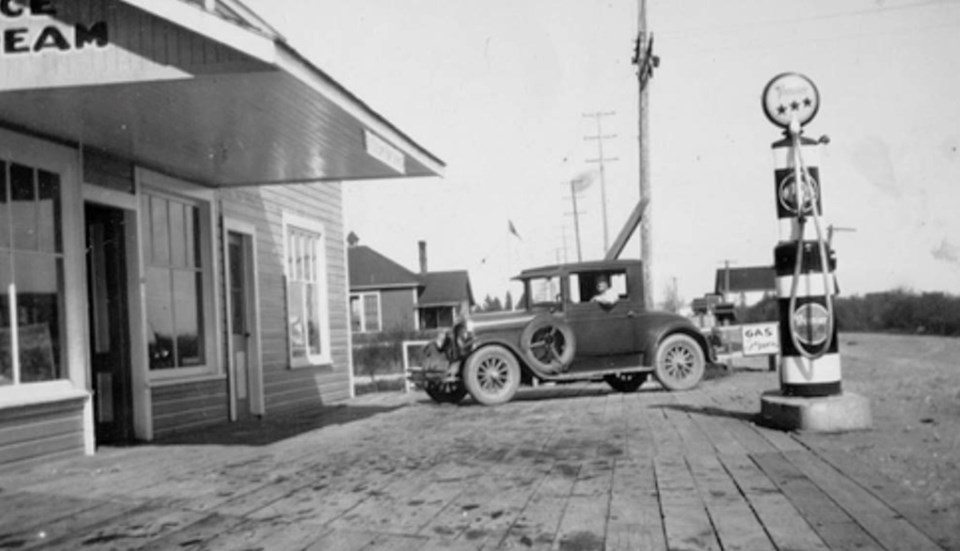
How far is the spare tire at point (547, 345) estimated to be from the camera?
11867mm

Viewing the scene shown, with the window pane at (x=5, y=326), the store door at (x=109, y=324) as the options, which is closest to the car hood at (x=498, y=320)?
the store door at (x=109, y=324)

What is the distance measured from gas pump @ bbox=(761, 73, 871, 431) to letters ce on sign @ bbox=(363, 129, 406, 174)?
346cm

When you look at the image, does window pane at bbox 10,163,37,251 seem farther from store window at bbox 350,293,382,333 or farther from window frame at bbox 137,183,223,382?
store window at bbox 350,293,382,333

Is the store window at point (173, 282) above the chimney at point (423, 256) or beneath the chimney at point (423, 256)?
beneath

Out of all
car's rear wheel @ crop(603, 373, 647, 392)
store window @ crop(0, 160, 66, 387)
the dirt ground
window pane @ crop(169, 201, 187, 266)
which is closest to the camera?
the dirt ground

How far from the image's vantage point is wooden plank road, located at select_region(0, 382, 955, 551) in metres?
3.74

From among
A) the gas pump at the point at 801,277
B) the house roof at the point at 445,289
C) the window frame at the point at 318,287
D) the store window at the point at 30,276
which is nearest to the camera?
the gas pump at the point at 801,277

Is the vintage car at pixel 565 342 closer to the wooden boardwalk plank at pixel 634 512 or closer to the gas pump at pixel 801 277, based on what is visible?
the gas pump at pixel 801 277

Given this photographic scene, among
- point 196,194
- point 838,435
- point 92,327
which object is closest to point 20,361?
point 92,327

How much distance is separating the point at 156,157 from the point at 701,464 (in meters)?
5.97

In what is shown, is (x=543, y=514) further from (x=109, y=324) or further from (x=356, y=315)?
(x=356, y=315)

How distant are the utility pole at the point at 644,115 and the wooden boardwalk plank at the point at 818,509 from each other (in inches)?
668

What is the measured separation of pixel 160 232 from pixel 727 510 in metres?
7.17

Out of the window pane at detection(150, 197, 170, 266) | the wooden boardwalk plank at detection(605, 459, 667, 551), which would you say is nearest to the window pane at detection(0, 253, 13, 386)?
the window pane at detection(150, 197, 170, 266)
